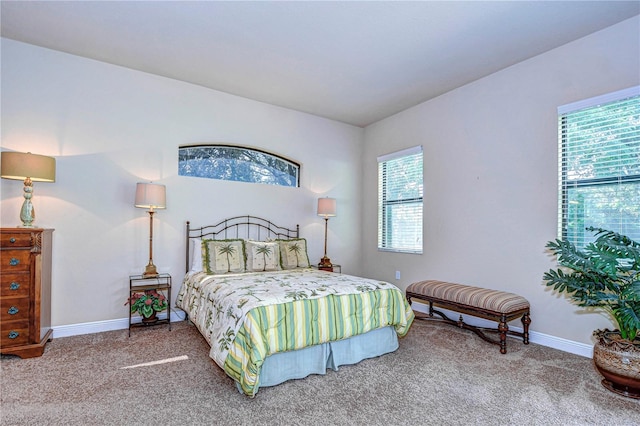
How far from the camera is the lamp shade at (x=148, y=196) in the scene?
11.2 ft

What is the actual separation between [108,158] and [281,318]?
9.04ft

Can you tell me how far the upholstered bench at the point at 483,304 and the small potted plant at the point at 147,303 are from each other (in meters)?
2.80

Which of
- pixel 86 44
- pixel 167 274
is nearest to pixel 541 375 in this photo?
pixel 167 274

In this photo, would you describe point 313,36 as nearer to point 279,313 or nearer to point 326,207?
point 326,207

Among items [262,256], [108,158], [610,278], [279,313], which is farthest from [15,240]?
[610,278]

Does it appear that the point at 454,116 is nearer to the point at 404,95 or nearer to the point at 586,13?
the point at 404,95

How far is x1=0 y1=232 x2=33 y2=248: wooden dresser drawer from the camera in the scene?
2.67m

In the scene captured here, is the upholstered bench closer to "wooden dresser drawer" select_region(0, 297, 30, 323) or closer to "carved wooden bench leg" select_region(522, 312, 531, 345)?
"carved wooden bench leg" select_region(522, 312, 531, 345)

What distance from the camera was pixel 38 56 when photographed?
10.7 feet

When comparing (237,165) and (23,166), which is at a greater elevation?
(237,165)

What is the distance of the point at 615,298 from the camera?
2.28 meters

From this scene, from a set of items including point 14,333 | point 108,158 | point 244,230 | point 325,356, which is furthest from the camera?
point 244,230

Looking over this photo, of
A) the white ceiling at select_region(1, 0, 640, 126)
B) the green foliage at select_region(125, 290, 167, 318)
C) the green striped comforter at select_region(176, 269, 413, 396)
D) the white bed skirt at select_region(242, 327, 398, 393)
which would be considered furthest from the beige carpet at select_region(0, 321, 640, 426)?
the white ceiling at select_region(1, 0, 640, 126)

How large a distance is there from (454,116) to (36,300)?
15.6 ft
